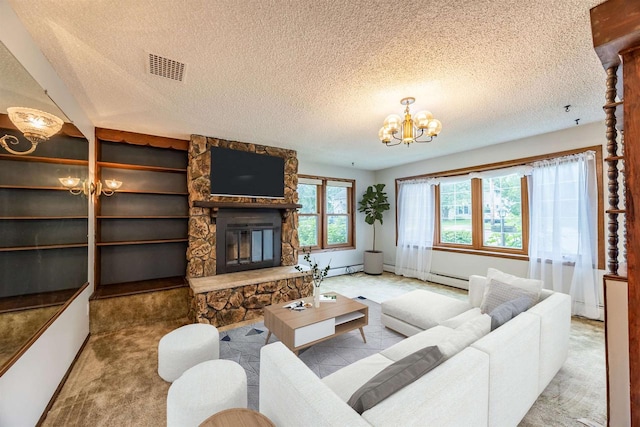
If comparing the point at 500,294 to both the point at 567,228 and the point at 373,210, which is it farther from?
the point at 373,210

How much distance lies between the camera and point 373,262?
19.0 ft

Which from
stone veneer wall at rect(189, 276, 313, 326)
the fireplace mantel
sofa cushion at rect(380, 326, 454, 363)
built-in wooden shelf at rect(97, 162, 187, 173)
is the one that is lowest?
stone veneer wall at rect(189, 276, 313, 326)

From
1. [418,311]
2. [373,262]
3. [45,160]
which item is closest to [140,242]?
[45,160]

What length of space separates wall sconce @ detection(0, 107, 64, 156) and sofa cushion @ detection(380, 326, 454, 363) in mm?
2549

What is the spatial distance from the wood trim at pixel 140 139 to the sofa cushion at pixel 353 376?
372cm

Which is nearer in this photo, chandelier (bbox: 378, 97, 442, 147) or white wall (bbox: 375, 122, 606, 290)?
chandelier (bbox: 378, 97, 442, 147)

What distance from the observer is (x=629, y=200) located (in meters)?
1.03

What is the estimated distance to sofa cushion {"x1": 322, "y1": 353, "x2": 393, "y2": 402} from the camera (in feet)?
4.76

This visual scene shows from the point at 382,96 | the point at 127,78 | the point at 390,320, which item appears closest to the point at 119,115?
the point at 127,78

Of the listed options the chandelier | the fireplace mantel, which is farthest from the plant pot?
the chandelier

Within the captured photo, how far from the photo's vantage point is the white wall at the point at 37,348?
4.51ft

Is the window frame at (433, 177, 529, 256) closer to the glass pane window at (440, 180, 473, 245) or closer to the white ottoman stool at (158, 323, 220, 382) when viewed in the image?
the glass pane window at (440, 180, 473, 245)

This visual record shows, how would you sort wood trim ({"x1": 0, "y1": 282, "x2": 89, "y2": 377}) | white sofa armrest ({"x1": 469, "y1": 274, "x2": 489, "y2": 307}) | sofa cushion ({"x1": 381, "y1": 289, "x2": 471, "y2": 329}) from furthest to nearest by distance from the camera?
white sofa armrest ({"x1": 469, "y1": 274, "x2": 489, "y2": 307}), sofa cushion ({"x1": 381, "y1": 289, "x2": 471, "y2": 329}), wood trim ({"x1": 0, "y1": 282, "x2": 89, "y2": 377})

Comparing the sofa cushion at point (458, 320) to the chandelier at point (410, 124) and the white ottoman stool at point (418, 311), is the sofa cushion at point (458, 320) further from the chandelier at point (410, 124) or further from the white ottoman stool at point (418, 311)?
the chandelier at point (410, 124)
